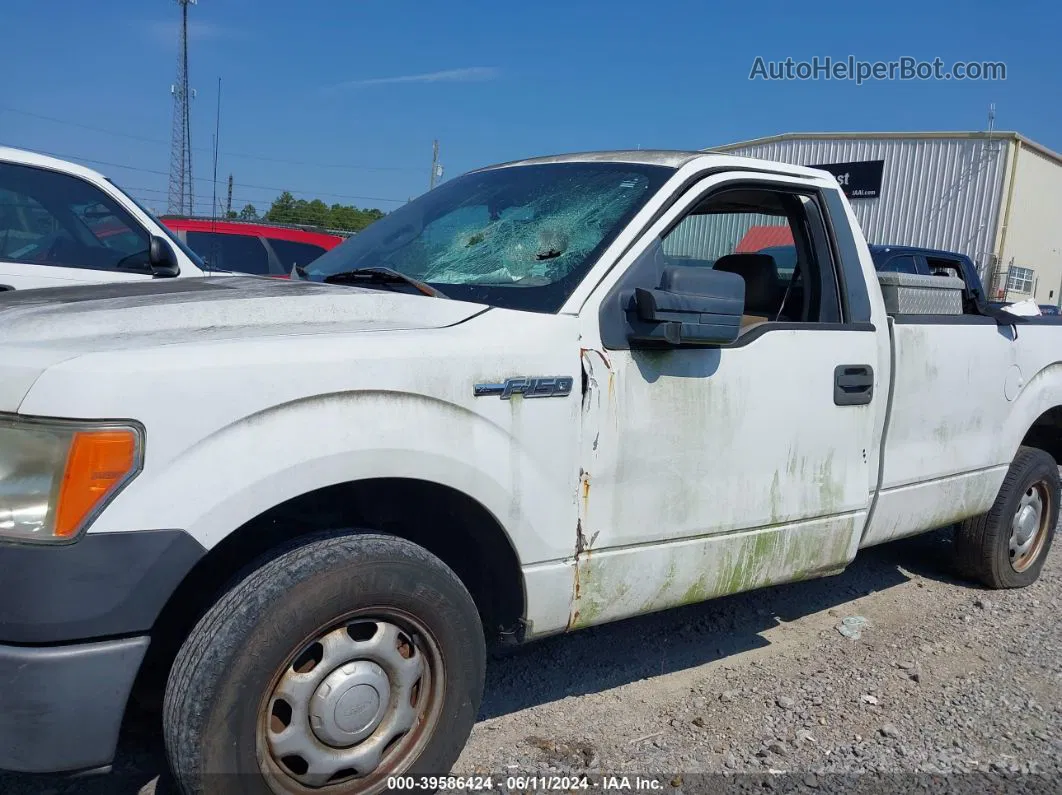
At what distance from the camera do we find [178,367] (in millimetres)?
2004

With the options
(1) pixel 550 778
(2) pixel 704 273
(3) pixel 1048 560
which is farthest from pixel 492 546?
(3) pixel 1048 560

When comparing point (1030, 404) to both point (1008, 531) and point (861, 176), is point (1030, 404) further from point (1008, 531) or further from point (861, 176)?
point (861, 176)

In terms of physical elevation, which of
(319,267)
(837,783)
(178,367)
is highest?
(319,267)

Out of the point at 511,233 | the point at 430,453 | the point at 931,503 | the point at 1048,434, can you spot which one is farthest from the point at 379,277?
the point at 1048,434

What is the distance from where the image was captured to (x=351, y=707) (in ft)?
7.59

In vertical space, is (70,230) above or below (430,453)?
above

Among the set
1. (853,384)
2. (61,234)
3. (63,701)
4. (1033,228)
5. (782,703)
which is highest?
(1033,228)

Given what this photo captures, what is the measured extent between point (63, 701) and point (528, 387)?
4.34 ft

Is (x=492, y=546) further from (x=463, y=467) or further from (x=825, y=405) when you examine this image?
(x=825, y=405)

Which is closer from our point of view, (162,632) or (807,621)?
(162,632)

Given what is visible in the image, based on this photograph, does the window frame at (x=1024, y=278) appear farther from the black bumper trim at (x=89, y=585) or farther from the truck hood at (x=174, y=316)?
the black bumper trim at (x=89, y=585)

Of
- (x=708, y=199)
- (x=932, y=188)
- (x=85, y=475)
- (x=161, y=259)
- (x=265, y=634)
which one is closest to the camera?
(x=85, y=475)

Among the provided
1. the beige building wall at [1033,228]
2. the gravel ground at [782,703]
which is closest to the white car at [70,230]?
the gravel ground at [782,703]

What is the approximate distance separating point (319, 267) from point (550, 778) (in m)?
2.04
